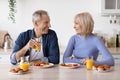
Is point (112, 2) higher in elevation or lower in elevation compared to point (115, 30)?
higher

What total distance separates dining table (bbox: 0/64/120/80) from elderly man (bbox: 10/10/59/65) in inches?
9.9

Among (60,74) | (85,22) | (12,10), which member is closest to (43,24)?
(85,22)

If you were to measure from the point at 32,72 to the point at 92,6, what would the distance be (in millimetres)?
2180

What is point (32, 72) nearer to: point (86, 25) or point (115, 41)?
point (86, 25)

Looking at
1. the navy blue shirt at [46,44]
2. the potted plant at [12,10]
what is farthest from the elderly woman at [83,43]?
the potted plant at [12,10]

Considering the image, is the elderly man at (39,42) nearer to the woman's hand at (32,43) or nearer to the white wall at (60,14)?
the woman's hand at (32,43)

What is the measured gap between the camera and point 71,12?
4.04 meters

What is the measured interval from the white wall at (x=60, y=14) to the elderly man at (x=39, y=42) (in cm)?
138

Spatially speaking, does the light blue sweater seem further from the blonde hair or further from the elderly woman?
the blonde hair

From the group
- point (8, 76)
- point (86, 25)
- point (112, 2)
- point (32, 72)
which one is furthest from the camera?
point (112, 2)

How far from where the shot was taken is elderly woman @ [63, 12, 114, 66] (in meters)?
2.60

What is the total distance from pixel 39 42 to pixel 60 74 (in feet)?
1.74

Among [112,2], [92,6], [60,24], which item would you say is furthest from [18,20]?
[112,2]

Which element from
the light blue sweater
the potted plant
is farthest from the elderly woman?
the potted plant
